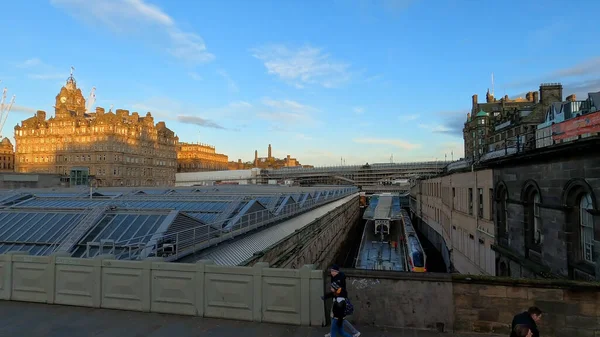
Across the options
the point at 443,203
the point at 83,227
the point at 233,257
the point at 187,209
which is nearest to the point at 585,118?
the point at 233,257

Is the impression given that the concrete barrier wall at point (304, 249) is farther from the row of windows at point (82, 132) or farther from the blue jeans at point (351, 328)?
the row of windows at point (82, 132)

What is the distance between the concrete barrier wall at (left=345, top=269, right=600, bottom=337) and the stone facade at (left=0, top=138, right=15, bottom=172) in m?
227

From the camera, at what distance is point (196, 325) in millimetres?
8656

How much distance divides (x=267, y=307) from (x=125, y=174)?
477 ft

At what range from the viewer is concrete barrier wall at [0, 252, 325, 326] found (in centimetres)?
869

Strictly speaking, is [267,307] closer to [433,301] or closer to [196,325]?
[196,325]

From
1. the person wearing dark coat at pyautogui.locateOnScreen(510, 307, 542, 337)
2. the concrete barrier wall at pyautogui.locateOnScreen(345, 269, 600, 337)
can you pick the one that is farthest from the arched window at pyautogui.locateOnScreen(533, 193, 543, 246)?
the person wearing dark coat at pyautogui.locateOnScreen(510, 307, 542, 337)

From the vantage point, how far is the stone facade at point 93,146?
134375mm

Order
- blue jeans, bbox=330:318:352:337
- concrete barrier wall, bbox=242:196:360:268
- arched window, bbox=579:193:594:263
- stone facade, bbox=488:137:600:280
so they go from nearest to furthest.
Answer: blue jeans, bbox=330:318:352:337
stone facade, bbox=488:137:600:280
arched window, bbox=579:193:594:263
concrete barrier wall, bbox=242:196:360:268

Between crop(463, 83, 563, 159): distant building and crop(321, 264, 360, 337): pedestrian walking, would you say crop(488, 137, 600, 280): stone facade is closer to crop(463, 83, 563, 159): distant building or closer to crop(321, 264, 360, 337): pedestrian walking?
crop(321, 264, 360, 337): pedestrian walking

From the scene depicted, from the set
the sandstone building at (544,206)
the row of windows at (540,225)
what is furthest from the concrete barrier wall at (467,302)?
the row of windows at (540,225)

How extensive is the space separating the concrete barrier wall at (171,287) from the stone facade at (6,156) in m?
220

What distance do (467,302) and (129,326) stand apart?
7.53 metres

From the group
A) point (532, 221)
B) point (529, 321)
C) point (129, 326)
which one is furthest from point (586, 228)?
point (129, 326)
